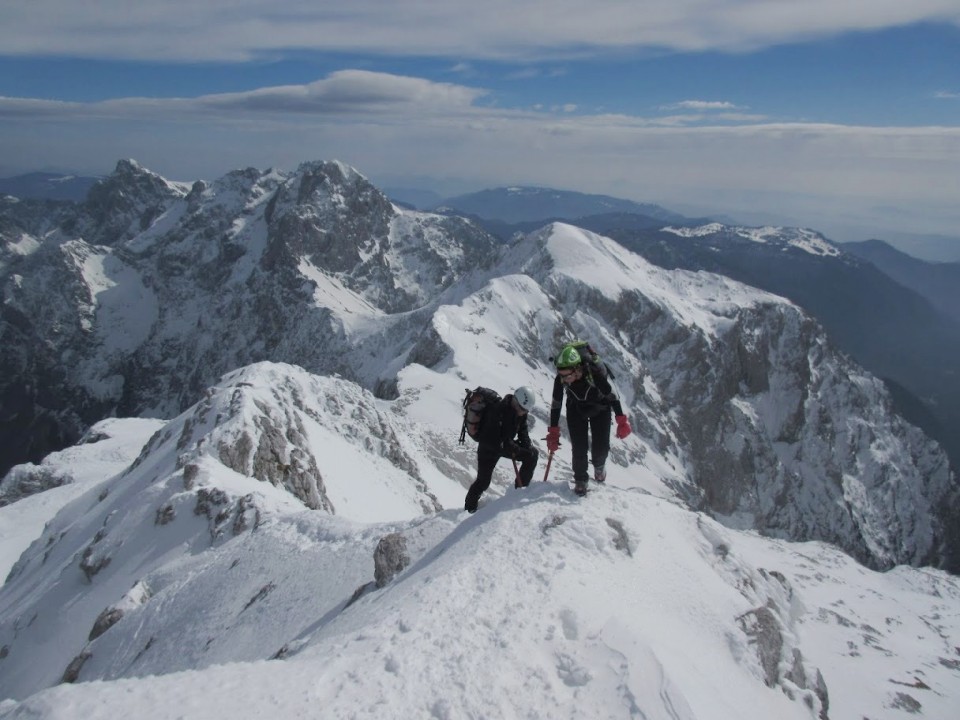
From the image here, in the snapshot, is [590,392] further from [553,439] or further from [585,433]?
[553,439]

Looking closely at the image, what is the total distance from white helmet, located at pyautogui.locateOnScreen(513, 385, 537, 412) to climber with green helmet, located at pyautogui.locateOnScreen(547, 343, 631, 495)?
0.52 meters

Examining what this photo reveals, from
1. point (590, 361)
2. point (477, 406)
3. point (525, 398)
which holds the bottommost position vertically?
point (477, 406)

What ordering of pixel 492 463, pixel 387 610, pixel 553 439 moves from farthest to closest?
1. pixel 492 463
2. pixel 553 439
3. pixel 387 610

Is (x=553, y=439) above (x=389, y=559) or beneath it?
above

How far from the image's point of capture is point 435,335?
92750 mm

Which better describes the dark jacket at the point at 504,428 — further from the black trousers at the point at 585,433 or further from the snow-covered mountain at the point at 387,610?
the snow-covered mountain at the point at 387,610

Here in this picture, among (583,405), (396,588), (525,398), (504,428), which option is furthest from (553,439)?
(396,588)

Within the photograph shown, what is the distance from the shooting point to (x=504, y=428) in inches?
575

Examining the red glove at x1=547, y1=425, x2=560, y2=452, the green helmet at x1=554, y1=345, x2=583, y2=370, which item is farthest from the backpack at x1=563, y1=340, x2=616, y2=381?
the red glove at x1=547, y1=425, x2=560, y2=452

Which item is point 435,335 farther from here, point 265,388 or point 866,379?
point 866,379

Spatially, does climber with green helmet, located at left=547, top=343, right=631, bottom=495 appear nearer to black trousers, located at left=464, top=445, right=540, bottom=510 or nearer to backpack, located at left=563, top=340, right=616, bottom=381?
backpack, located at left=563, top=340, right=616, bottom=381

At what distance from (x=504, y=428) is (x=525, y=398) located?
1.27 m

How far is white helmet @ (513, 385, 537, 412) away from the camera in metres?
13.6

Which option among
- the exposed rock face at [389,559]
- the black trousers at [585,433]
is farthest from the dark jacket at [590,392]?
the exposed rock face at [389,559]
